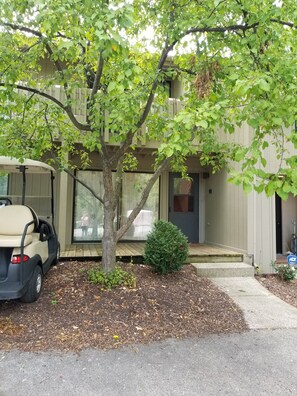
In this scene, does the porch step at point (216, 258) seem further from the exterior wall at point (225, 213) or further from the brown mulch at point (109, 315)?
the brown mulch at point (109, 315)

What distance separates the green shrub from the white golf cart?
1.93 metres

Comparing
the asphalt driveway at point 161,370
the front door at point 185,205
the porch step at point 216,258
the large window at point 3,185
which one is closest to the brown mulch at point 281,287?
the porch step at point 216,258

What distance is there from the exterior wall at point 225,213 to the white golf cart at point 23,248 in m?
4.57

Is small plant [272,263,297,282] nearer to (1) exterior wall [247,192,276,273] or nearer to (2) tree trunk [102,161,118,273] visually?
(1) exterior wall [247,192,276,273]

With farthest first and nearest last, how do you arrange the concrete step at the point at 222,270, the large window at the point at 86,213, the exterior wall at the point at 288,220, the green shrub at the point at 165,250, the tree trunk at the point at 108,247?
the exterior wall at the point at 288,220
the large window at the point at 86,213
the concrete step at the point at 222,270
the green shrub at the point at 165,250
the tree trunk at the point at 108,247

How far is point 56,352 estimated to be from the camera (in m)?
3.32

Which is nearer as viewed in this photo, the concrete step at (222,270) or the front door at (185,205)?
the concrete step at (222,270)

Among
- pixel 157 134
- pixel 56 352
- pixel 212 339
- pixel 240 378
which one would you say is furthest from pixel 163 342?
pixel 157 134

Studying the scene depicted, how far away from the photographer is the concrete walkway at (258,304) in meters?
4.45

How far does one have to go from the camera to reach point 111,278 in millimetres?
5098

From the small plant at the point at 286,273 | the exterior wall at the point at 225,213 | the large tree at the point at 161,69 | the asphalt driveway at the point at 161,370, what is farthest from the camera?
the exterior wall at the point at 225,213

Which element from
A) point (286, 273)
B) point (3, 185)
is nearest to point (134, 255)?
point (286, 273)

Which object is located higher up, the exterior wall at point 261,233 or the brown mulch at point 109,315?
the exterior wall at point 261,233

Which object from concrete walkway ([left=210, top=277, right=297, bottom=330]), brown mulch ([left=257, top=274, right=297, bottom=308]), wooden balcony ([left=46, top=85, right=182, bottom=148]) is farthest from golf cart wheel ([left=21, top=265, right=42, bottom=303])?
brown mulch ([left=257, top=274, right=297, bottom=308])
